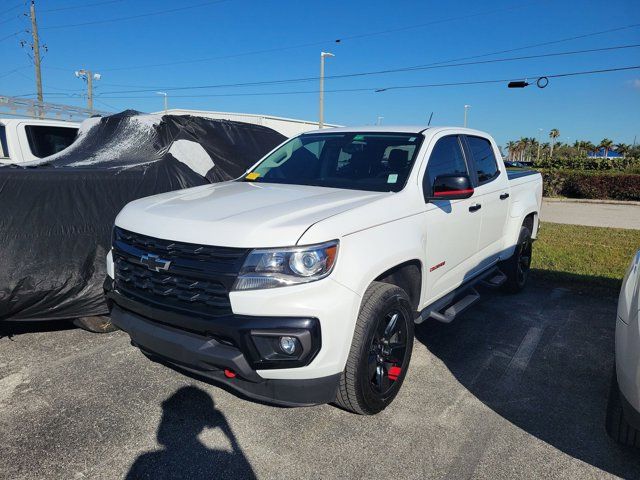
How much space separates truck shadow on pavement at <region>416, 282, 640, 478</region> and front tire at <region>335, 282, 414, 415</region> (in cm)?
51

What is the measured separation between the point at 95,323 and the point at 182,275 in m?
2.07

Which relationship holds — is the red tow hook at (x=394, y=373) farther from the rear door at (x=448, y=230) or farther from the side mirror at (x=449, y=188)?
the side mirror at (x=449, y=188)

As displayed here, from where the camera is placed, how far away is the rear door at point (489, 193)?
4363 millimetres

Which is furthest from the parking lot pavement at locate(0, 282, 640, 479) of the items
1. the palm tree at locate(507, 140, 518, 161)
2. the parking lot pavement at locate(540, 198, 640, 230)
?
the palm tree at locate(507, 140, 518, 161)

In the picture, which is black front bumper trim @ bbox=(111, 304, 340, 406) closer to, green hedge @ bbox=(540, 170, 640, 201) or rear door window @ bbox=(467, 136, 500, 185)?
rear door window @ bbox=(467, 136, 500, 185)

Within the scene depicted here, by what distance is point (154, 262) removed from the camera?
8.82 ft

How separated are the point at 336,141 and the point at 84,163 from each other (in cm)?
276

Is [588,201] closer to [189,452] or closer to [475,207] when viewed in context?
[475,207]

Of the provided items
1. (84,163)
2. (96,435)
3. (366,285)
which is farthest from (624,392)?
(84,163)

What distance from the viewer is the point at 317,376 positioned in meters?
2.47

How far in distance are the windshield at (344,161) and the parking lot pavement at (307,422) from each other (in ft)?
4.98

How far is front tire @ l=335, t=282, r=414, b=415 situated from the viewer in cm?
266

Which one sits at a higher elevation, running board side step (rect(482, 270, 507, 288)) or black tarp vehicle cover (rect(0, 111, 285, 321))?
black tarp vehicle cover (rect(0, 111, 285, 321))

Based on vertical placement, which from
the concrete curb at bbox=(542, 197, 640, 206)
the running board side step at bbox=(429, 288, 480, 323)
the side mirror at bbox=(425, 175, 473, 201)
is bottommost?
the concrete curb at bbox=(542, 197, 640, 206)
